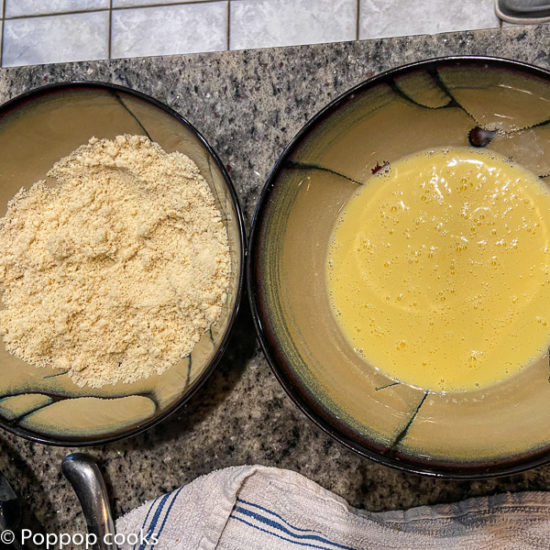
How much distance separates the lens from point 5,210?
90 cm

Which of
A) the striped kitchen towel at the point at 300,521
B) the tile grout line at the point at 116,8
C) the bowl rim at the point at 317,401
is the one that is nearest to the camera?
the bowl rim at the point at 317,401

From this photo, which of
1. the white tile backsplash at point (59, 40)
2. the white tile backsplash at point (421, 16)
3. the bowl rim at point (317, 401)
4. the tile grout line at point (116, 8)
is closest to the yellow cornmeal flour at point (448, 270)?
the bowl rim at point (317, 401)

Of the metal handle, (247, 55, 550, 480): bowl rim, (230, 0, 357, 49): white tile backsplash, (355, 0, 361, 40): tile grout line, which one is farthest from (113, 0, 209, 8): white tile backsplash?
the metal handle

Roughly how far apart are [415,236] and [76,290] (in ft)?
1.66

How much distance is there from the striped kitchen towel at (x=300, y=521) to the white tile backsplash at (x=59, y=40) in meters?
0.81

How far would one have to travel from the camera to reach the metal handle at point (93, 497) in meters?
0.91

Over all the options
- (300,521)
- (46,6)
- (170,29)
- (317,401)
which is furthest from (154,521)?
(46,6)

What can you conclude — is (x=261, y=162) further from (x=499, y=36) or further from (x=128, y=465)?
(x=128, y=465)

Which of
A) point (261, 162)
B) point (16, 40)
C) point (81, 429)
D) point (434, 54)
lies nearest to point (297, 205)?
point (261, 162)

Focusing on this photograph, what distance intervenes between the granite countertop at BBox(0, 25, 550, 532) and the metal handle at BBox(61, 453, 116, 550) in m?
0.02

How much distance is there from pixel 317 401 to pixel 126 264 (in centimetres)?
34

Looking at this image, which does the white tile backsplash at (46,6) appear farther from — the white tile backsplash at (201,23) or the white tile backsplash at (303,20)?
the white tile backsplash at (303,20)

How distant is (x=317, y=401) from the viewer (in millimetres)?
788

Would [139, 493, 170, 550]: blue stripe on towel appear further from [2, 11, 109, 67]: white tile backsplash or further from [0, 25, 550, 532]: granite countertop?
[2, 11, 109, 67]: white tile backsplash
